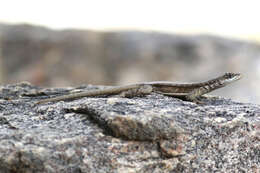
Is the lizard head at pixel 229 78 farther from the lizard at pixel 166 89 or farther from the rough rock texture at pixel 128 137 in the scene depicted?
the rough rock texture at pixel 128 137

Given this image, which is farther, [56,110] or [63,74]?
[63,74]

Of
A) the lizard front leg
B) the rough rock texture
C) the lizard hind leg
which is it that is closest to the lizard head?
the lizard front leg

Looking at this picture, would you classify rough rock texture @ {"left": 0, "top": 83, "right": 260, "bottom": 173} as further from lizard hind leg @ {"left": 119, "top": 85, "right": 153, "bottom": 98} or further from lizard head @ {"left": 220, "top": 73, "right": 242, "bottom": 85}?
lizard head @ {"left": 220, "top": 73, "right": 242, "bottom": 85}

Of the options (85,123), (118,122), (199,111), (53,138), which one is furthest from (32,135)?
(199,111)

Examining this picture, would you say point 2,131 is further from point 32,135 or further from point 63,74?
point 63,74

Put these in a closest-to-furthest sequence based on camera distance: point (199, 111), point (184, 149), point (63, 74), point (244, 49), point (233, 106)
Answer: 1. point (184, 149)
2. point (199, 111)
3. point (233, 106)
4. point (63, 74)
5. point (244, 49)

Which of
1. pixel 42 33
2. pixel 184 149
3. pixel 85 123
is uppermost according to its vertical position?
pixel 42 33
